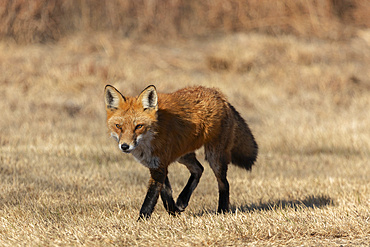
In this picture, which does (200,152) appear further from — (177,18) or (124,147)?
(177,18)

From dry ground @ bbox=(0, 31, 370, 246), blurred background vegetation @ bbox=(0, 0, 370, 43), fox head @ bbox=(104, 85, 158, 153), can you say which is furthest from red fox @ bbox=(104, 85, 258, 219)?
blurred background vegetation @ bbox=(0, 0, 370, 43)

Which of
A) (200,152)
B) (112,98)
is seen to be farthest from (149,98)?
(200,152)

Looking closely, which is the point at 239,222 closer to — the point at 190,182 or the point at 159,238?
the point at 159,238

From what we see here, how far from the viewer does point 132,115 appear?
5477 mm

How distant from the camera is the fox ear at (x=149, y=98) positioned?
217 inches

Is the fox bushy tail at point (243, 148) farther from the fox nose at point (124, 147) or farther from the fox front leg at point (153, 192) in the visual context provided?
the fox nose at point (124, 147)

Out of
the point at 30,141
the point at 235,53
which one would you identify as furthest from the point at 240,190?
the point at 235,53

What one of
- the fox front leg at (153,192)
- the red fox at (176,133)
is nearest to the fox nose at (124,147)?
the red fox at (176,133)

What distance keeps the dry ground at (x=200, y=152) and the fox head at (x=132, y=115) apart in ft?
3.02

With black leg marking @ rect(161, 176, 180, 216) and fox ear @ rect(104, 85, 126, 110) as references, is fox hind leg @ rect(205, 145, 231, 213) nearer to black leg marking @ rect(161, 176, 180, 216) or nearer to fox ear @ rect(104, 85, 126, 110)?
black leg marking @ rect(161, 176, 180, 216)

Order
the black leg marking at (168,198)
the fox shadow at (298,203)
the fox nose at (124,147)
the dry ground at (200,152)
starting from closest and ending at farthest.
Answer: the fox nose at (124,147) < the dry ground at (200,152) < the black leg marking at (168,198) < the fox shadow at (298,203)

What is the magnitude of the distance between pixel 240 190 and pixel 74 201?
260 centimetres

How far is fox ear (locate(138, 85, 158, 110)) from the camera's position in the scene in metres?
5.52

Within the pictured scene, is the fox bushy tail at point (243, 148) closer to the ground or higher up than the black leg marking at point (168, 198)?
higher up
